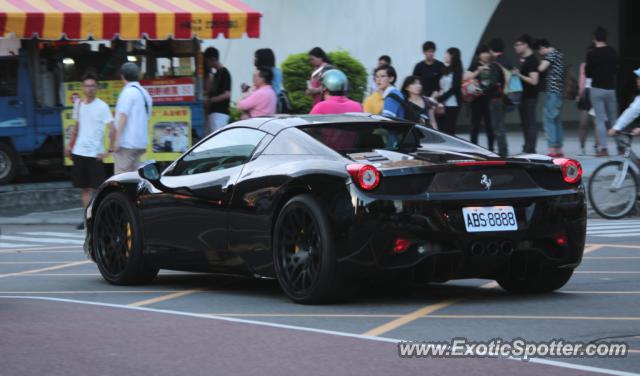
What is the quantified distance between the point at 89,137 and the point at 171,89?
16.1 feet

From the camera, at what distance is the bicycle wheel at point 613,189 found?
1534cm

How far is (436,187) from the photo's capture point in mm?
8297

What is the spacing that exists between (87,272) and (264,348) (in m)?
4.68

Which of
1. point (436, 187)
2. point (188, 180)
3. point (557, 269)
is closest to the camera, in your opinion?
point (436, 187)

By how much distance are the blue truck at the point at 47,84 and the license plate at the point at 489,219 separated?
12.1 meters

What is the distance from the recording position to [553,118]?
65.6 ft

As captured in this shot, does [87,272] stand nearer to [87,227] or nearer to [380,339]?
[87,227]

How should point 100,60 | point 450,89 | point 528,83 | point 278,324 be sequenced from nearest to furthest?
point 278,324 → point 528,83 → point 450,89 → point 100,60

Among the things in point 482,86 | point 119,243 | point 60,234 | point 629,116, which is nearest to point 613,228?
point 629,116

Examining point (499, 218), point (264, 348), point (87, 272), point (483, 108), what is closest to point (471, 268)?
point (499, 218)

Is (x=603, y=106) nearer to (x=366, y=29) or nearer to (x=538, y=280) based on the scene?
(x=366, y=29)

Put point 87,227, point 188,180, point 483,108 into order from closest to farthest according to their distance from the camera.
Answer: point 188,180 → point 87,227 → point 483,108

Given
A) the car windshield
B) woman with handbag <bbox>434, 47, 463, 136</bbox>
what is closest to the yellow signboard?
woman with handbag <bbox>434, 47, 463, 136</bbox>

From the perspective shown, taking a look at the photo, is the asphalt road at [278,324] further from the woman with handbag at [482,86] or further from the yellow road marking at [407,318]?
the woman with handbag at [482,86]
